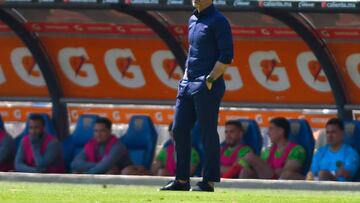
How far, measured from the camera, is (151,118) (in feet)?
61.2

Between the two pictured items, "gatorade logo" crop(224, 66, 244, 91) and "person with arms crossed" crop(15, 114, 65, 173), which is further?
"gatorade logo" crop(224, 66, 244, 91)

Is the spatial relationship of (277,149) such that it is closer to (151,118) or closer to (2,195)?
(151,118)

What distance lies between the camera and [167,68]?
18.4 metres

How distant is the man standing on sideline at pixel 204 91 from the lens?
471 inches

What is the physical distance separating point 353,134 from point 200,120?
16.7ft

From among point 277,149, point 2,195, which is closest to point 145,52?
point 277,149

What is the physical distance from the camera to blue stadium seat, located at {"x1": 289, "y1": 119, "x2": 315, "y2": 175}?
667 inches

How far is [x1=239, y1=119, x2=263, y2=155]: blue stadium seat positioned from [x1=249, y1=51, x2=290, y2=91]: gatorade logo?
0.71 m

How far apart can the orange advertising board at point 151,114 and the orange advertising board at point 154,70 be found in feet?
0.92

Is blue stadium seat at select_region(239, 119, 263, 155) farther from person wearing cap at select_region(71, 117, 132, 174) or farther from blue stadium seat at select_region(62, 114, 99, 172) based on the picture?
blue stadium seat at select_region(62, 114, 99, 172)

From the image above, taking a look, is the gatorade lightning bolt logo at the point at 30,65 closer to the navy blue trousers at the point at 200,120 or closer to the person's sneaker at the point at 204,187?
the navy blue trousers at the point at 200,120

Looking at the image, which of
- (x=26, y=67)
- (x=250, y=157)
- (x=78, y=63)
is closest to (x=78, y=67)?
(x=78, y=63)

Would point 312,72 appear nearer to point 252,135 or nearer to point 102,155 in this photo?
point 252,135

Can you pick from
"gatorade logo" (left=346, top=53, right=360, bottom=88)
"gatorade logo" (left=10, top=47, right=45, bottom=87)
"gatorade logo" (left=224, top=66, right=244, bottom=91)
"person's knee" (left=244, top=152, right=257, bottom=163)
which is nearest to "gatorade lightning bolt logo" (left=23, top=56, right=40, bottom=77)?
"gatorade logo" (left=10, top=47, right=45, bottom=87)
